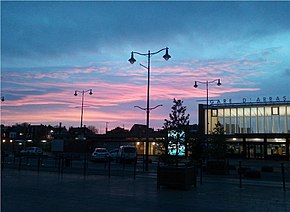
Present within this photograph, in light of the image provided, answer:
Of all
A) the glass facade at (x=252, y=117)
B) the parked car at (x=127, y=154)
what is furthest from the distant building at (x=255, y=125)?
the parked car at (x=127, y=154)

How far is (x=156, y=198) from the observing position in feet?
38.7

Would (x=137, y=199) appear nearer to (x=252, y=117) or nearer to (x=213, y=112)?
(x=252, y=117)

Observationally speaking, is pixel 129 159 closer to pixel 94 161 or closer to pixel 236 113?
pixel 94 161

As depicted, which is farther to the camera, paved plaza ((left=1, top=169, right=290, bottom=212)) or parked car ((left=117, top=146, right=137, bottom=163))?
parked car ((left=117, top=146, right=137, bottom=163))

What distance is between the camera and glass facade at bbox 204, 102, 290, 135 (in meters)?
55.8

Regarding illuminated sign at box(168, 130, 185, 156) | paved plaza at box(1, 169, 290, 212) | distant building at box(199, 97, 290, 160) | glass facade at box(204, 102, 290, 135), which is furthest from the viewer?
glass facade at box(204, 102, 290, 135)

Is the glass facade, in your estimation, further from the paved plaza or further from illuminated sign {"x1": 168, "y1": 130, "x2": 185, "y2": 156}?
the paved plaza

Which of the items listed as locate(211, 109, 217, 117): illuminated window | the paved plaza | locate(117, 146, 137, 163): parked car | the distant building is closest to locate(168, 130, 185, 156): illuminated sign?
the paved plaza

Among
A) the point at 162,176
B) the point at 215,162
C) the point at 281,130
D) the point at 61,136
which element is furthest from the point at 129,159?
the point at 61,136

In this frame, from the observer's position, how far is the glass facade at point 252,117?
55.8 metres

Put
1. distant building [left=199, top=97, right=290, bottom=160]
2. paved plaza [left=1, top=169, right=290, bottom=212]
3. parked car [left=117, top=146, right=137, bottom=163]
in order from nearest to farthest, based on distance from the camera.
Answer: paved plaza [left=1, top=169, right=290, bottom=212], parked car [left=117, top=146, right=137, bottom=163], distant building [left=199, top=97, right=290, bottom=160]

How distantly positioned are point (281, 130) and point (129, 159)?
1236 inches

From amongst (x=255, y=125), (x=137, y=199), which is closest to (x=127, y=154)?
(x=137, y=199)

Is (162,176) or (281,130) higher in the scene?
A: (281,130)
